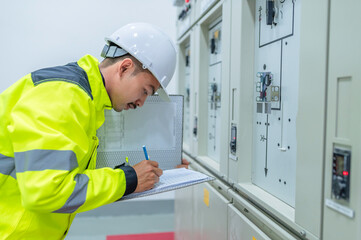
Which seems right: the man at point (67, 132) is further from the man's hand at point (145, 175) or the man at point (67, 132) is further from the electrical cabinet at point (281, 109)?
the electrical cabinet at point (281, 109)

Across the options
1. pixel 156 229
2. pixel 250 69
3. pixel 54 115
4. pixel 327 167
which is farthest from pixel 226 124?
pixel 156 229

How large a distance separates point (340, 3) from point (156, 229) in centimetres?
301

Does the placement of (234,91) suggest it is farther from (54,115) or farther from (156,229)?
(156,229)

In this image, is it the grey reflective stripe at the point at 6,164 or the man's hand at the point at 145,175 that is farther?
the man's hand at the point at 145,175

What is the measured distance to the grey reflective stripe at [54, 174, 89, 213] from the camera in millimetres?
883

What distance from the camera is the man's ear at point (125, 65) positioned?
1.11m

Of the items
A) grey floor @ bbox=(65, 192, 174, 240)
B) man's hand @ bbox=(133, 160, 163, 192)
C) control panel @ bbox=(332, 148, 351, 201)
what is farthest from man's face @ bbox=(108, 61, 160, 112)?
grey floor @ bbox=(65, 192, 174, 240)

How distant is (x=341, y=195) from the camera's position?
0.85m

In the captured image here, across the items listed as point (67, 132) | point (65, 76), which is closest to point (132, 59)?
point (65, 76)

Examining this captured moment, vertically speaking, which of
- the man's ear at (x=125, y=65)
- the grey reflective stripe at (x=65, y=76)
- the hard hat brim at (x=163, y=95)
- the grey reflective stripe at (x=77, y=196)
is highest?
the man's ear at (x=125, y=65)

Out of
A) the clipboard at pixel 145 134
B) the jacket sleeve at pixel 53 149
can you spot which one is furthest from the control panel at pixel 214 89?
the jacket sleeve at pixel 53 149

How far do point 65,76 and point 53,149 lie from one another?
0.27 metres

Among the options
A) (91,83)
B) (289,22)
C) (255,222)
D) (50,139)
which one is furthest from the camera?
(255,222)

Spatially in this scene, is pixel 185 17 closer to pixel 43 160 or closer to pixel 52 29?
pixel 52 29
